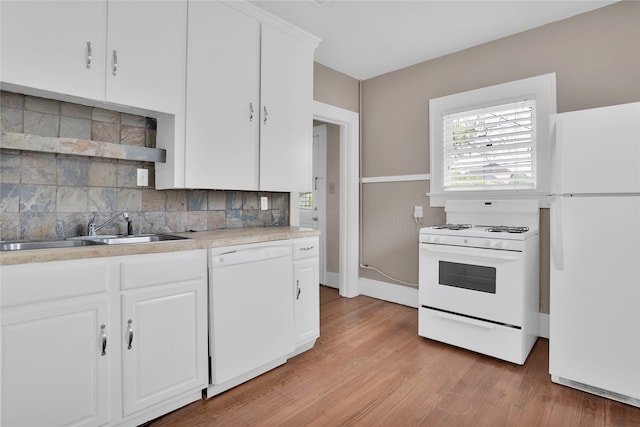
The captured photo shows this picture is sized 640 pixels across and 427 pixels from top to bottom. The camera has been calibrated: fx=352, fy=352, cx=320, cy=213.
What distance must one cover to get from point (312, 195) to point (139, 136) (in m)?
2.69

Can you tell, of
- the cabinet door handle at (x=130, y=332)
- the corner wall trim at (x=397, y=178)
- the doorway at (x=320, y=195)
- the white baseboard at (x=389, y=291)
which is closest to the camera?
the cabinet door handle at (x=130, y=332)

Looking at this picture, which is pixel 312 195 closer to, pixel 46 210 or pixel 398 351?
pixel 398 351

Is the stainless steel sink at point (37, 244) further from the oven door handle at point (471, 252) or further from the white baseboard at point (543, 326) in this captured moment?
the white baseboard at point (543, 326)

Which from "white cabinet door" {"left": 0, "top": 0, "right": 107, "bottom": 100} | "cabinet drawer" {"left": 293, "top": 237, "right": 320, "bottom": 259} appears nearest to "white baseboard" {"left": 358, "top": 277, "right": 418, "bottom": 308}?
"cabinet drawer" {"left": 293, "top": 237, "right": 320, "bottom": 259}

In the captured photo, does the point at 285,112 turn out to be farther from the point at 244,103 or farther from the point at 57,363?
the point at 57,363

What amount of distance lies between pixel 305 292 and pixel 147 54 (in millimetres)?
1831

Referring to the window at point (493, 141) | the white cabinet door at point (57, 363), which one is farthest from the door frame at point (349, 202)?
the white cabinet door at point (57, 363)

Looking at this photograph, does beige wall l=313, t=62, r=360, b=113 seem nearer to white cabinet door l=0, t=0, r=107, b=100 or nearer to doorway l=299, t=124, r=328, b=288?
doorway l=299, t=124, r=328, b=288

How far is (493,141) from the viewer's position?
3168mm

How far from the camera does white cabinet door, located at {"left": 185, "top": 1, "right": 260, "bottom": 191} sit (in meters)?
2.22

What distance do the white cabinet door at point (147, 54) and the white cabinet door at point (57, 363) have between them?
43.9 inches

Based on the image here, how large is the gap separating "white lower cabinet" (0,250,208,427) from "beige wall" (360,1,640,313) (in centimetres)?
244

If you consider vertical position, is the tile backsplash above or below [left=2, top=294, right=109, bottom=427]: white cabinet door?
above

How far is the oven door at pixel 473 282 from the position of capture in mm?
2453
